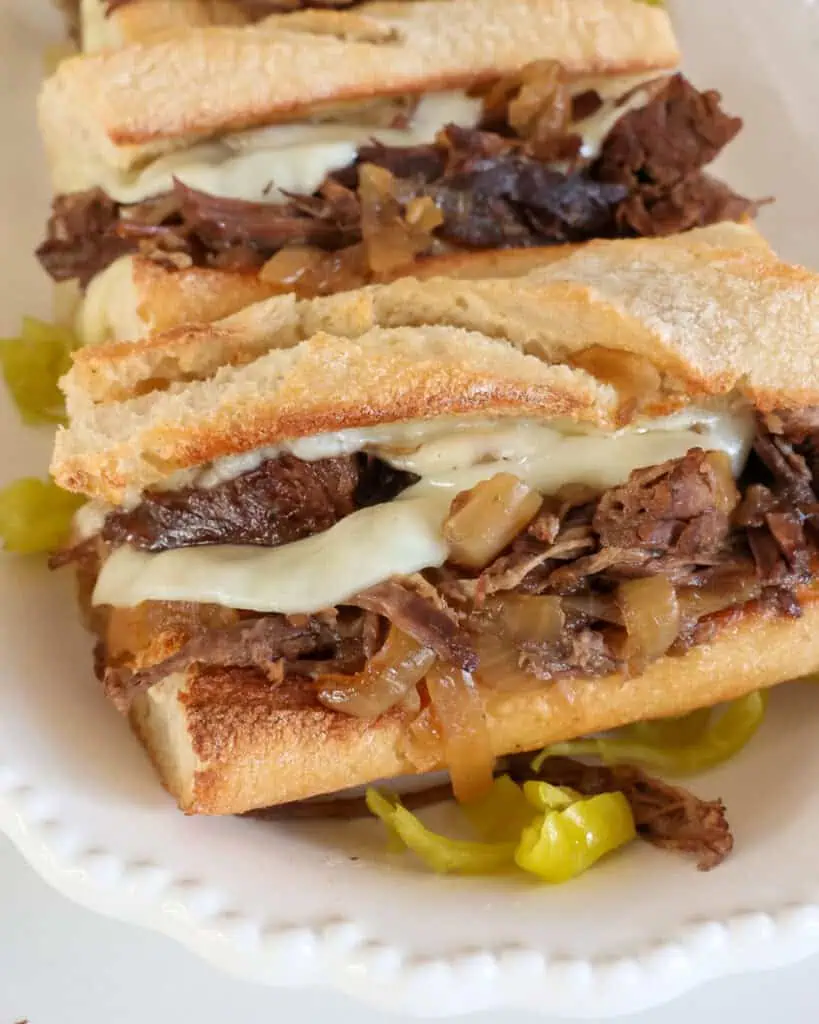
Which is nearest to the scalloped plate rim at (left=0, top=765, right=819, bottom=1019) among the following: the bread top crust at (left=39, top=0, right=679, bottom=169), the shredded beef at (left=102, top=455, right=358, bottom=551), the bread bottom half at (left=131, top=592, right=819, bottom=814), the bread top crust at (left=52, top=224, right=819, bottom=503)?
the bread bottom half at (left=131, top=592, right=819, bottom=814)

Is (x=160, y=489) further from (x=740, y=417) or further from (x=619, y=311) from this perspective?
(x=740, y=417)

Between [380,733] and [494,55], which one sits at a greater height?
[494,55]

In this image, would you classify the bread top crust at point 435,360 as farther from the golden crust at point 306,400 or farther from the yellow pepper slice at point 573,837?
the yellow pepper slice at point 573,837

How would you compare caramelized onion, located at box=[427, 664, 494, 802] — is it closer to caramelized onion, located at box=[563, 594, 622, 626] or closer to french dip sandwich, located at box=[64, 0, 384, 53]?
caramelized onion, located at box=[563, 594, 622, 626]

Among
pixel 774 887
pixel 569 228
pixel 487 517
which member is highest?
pixel 569 228

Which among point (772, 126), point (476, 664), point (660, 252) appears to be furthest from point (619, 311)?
point (772, 126)

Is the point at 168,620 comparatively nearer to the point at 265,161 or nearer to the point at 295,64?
the point at 265,161

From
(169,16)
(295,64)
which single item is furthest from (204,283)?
(169,16)
